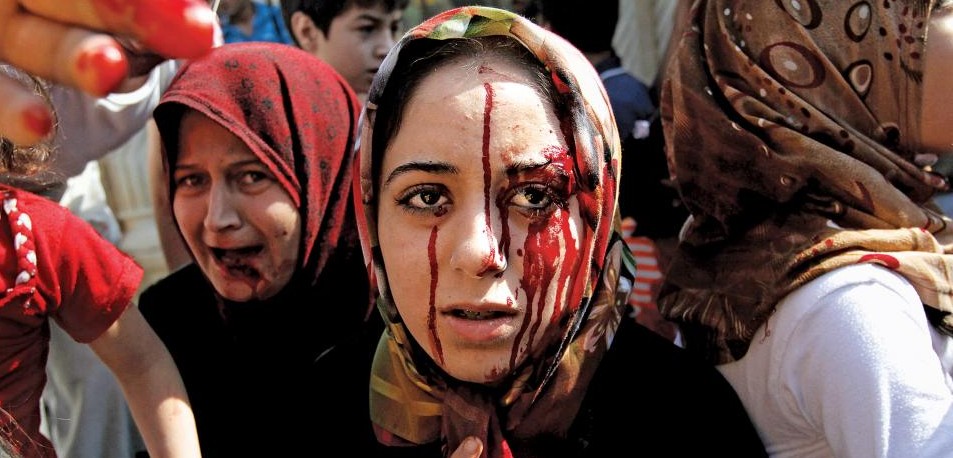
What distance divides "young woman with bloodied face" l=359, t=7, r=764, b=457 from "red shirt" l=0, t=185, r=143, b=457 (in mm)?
605

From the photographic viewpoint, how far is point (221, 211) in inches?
95.5

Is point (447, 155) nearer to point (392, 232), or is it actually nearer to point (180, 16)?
point (392, 232)

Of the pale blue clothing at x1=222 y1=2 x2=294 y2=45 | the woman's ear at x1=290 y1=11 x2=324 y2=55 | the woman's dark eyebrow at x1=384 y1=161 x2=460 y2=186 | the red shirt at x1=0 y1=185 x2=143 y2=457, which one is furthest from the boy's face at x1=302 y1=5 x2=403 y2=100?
the woman's dark eyebrow at x1=384 y1=161 x2=460 y2=186

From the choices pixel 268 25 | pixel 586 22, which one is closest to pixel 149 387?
pixel 586 22

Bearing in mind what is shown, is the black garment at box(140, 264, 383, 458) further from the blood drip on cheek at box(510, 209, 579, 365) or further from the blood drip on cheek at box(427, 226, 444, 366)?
the blood drip on cheek at box(510, 209, 579, 365)

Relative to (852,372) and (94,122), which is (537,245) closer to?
(852,372)

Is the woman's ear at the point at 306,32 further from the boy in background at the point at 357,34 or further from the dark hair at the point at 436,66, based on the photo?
the dark hair at the point at 436,66

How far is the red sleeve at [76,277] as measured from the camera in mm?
2066

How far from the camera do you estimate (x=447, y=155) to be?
1.83 meters

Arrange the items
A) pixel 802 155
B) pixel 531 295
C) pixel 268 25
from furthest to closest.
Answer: pixel 268 25 < pixel 802 155 < pixel 531 295

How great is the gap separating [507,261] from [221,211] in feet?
3.04

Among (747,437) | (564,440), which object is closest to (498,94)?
(564,440)

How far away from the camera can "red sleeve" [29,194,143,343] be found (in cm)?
207

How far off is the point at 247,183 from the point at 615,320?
1.05 meters
